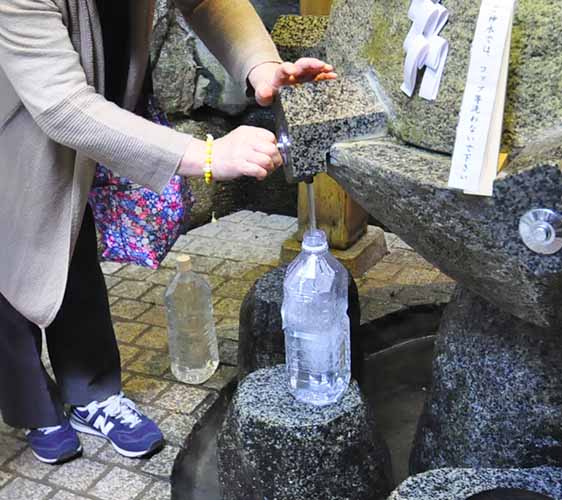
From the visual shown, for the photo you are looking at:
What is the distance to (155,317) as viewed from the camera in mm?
2961

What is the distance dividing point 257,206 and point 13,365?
81.2 inches

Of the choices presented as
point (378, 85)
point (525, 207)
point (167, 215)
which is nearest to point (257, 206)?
point (167, 215)

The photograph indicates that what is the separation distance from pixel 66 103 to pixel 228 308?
150 cm

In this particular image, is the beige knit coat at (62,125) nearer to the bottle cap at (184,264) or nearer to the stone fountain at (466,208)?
the stone fountain at (466,208)

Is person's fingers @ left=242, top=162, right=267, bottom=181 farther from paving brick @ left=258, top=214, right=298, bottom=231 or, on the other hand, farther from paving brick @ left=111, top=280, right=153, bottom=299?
paving brick @ left=258, top=214, right=298, bottom=231

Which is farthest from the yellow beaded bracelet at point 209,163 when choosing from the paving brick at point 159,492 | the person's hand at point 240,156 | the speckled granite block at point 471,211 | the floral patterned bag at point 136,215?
the paving brick at point 159,492

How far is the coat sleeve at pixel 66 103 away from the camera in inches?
62.8

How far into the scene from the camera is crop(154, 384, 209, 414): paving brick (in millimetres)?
2453

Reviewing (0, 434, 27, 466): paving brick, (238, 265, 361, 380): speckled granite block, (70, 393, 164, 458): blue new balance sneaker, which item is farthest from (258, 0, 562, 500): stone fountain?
Answer: (0, 434, 27, 466): paving brick

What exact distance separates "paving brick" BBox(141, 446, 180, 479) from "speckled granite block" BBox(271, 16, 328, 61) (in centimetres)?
106

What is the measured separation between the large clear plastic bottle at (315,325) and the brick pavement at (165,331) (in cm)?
52

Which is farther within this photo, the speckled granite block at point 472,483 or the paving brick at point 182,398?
the paving brick at point 182,398

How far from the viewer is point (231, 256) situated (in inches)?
135

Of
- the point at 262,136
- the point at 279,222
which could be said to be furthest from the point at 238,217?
the point at 262,136
